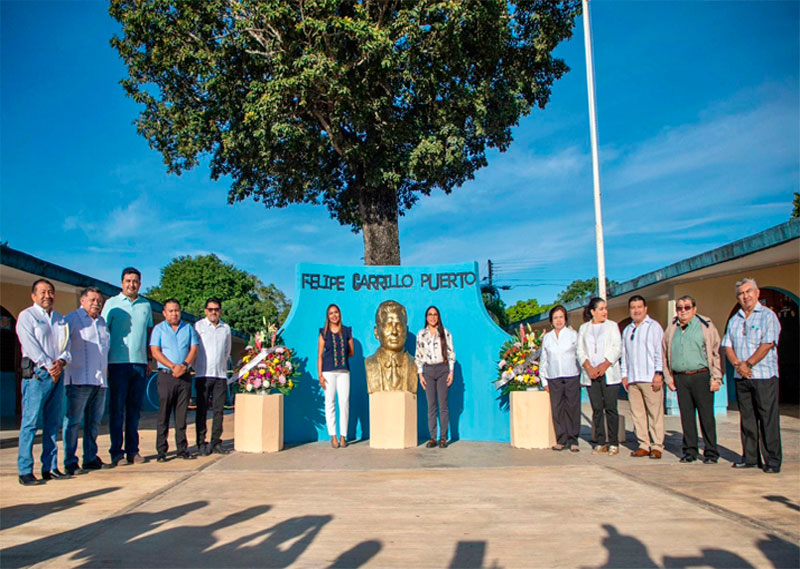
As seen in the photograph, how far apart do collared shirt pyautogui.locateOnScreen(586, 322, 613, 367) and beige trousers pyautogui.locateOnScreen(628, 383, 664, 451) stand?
17.7 inches

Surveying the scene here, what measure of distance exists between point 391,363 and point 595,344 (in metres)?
2.48

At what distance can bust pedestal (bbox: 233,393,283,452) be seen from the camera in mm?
7453

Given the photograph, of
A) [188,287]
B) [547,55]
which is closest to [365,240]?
[547,55]

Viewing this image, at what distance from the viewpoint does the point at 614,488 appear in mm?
5234

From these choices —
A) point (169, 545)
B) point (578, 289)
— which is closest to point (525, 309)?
point (578, 289)

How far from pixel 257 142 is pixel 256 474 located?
888 centimetres

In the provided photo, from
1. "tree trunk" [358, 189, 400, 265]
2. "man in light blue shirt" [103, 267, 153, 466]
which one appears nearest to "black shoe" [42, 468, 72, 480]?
"man in light blue shirt" [103, 267, 153, 466]

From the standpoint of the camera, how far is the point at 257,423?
745 centimetres

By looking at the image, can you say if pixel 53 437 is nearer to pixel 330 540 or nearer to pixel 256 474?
pixel 256 474

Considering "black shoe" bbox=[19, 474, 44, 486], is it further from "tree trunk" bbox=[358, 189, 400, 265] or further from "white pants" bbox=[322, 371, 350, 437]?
"tree trunk" bbox=[358, 189, 400, 265]

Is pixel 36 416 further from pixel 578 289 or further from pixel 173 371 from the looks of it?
pixel 578 289

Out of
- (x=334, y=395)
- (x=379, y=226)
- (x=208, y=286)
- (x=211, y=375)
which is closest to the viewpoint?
Answer: (x=211, y=375)

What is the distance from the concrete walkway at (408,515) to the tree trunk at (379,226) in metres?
7.70

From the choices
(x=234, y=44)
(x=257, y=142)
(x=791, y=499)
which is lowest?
(x=791, y=499)
